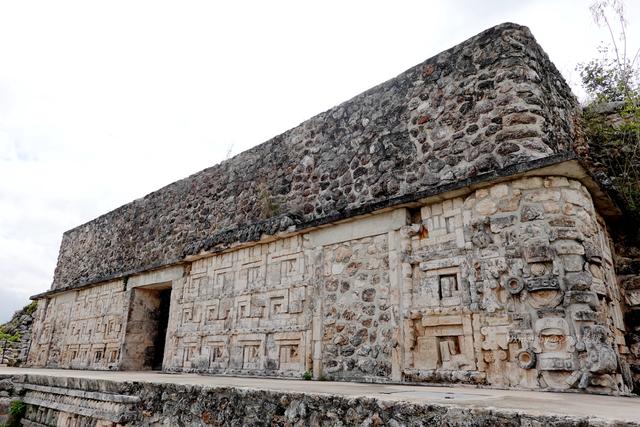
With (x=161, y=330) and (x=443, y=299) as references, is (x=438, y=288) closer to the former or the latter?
(x=443, y=299)

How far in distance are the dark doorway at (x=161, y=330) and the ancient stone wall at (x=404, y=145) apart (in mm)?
924

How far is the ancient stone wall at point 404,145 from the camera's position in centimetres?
451

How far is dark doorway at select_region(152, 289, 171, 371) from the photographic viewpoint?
848 cm

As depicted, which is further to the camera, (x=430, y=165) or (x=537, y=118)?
(x=430, y=165)

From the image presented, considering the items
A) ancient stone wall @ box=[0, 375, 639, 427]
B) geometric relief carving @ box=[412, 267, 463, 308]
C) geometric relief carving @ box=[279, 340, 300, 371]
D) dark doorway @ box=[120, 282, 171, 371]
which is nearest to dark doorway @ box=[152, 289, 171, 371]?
dark doorway @ box=[120, 282, 171, 371]

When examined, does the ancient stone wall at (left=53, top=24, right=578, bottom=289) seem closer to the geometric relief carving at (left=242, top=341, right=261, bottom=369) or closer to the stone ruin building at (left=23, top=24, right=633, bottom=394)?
the stone ruin building at (left=23, top=24, right=633, bottom=394)

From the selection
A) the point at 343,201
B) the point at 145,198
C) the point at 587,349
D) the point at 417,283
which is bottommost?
the point at 587,349

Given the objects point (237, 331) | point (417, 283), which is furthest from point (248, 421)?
point (237, 331)

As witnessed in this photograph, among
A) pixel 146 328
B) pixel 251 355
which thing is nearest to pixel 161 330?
pixel 146 328

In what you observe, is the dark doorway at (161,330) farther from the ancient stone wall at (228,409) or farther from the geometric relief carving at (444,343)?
the geometric relief carving at (444,343)

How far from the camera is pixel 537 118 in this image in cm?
439

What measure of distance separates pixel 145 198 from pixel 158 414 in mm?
7043

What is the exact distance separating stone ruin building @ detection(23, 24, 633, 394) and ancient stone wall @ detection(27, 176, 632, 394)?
0.02m

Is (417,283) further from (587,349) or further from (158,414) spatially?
(158,414)
